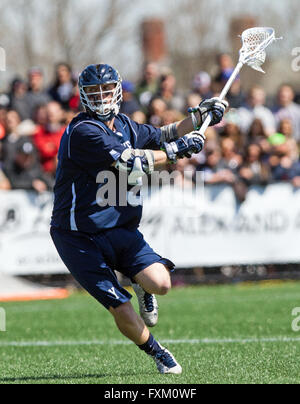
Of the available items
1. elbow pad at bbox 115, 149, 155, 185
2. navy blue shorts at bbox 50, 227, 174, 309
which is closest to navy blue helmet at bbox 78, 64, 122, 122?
elbow pad at bbox 115, 149, 155, 185

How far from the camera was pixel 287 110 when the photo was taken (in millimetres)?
13570

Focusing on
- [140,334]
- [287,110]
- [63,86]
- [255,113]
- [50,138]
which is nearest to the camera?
[140,334]

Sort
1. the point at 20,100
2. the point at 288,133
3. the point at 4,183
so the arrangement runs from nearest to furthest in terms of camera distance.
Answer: the point at 4,183 < the point at 20,100 < the point at 288,133

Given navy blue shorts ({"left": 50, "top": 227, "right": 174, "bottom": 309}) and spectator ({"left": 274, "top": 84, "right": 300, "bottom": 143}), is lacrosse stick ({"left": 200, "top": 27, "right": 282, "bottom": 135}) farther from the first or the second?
spectator ({"left": 274, "top": 84, "right": 300, "bottom": 143})

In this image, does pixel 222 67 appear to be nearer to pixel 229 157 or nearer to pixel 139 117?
pixel 229 157

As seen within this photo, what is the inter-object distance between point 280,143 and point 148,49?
22.6 meters

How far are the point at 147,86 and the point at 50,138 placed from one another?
1866 mm

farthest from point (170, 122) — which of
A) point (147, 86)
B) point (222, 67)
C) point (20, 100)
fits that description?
point (20, 100)

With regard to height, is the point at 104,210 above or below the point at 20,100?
below

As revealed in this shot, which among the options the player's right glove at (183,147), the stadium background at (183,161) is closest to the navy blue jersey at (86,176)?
the player's right glove at (183,147)

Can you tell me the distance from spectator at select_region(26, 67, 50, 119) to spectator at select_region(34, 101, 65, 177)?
0.63m

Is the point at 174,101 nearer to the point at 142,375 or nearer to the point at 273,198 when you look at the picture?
the point at 273,198

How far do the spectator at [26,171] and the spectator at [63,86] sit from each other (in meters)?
1.34
